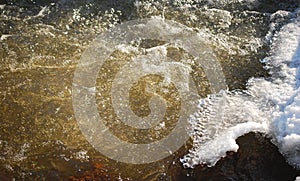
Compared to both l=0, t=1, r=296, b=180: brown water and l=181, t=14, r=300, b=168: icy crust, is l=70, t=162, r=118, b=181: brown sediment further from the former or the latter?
l=181, t=14, r=300, b=168: icy crust

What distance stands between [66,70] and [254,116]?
2.28 meters

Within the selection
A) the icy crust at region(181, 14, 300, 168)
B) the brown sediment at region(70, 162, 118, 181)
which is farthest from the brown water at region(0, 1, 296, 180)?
the icy crust at region(181, 14, 300, 168)

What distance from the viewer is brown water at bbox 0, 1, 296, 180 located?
12.5 feet

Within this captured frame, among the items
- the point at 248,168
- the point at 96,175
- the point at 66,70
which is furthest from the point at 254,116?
the point at 66,70

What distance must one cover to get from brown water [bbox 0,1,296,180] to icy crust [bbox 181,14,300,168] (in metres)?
0.16

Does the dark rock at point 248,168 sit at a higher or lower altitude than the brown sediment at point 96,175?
higher

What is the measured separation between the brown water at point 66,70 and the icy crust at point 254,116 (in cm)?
16

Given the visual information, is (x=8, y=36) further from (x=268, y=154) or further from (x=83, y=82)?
(x=268, y=154)

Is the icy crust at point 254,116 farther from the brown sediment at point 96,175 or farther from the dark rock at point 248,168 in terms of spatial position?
the brown sediment at point 96,175

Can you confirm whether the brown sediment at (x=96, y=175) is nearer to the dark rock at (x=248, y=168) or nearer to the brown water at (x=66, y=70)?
the brown water at (x=66, y=70)

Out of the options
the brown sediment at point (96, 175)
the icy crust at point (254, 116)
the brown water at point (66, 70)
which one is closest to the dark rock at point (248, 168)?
the icy crust at point (254, 116)

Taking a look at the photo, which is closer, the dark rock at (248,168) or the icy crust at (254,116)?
the dark rock at (248,168)

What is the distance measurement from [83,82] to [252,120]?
6.53 ft

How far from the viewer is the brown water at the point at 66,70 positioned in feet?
12.5
